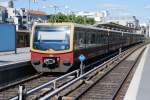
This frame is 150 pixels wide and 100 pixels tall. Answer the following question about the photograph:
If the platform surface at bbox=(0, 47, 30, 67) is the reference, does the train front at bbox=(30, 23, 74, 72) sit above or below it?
above

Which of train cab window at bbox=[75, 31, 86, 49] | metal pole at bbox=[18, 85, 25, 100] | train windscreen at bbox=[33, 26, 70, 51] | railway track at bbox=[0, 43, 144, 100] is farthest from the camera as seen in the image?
train cab window at bbox=[75, 31, 86, 49]

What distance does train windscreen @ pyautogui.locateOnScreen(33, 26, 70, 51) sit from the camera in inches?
939

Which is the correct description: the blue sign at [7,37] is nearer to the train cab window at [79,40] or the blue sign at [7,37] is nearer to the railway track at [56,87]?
the train cab window at [79,40]

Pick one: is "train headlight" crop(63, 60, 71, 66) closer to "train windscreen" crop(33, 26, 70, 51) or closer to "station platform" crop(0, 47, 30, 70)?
"train windscreen" crop(33, 26, 70, 51)

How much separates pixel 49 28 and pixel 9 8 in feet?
443

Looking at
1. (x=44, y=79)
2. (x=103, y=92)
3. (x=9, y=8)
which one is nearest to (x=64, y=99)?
(x=103, y=92)

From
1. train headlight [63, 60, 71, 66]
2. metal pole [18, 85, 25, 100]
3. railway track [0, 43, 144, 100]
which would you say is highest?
metal pole [18, 85, 25, 100]

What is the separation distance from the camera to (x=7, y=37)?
3188cm

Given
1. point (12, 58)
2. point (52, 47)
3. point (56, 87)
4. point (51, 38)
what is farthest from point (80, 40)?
point (56, 87)

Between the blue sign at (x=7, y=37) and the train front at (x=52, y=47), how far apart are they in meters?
7.12

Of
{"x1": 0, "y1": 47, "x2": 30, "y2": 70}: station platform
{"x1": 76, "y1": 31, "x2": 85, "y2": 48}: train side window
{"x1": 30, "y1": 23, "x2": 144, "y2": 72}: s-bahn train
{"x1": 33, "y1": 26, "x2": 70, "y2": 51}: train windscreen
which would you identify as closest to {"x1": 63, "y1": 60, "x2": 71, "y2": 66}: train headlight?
{"x1": 30, "y1": 23, "x2": 144, "y2": 72}: s-bahn train

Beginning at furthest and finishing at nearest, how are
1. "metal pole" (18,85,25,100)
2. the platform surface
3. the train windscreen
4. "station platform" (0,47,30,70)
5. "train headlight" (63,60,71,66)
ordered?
the platform surface → the train windscreen → "station platform" (0,47,30,70) → "train headlight" (63,60,71,66) → "metal pole" (18,85,25,100)

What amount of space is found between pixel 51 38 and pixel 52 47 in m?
0.49

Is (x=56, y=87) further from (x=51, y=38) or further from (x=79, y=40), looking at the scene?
(x=79, y=40)
